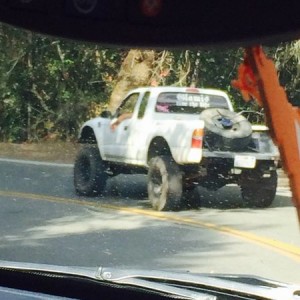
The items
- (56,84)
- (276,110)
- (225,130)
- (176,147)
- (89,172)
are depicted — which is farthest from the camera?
(89,172)

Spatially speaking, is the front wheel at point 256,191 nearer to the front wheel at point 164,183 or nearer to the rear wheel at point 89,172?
the front wheel at point 164,183

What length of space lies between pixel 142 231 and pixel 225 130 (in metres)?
0.99

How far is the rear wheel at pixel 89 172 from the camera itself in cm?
631

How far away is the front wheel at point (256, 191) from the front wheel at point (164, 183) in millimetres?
482

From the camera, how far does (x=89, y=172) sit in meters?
6.55

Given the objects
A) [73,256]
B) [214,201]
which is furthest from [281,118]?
[214,201]

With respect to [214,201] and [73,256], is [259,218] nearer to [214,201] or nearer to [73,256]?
[214,201]

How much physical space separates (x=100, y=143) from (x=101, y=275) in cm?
256

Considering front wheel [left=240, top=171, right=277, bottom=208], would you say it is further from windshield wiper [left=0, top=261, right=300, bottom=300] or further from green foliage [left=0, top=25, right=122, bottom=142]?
windshield wiper [left=0, top=261, right=300, bottom=300]

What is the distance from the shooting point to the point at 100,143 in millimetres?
6191

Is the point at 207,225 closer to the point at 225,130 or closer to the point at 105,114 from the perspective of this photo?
the point at 225,130

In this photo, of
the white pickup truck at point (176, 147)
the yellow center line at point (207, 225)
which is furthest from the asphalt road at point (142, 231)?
the white pickup truck at point (176, 147)

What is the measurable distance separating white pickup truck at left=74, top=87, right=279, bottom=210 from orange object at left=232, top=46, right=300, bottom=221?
2281 mm

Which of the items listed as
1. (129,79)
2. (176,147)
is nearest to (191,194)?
(176,147)
